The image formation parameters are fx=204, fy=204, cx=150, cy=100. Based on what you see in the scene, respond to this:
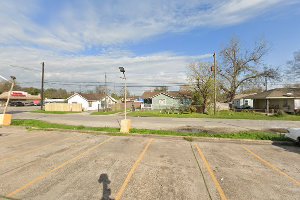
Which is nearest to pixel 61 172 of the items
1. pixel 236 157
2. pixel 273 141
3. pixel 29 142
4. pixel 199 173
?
pixel 199 173

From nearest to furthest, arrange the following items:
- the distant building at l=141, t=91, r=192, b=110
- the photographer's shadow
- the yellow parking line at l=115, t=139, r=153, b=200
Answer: the photographer's shadow
the yellow parking line at l=115, t=139, r=153, b=200
the distant building at l=141, t=91, r=192, b=110

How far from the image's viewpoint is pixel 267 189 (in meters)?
5.45

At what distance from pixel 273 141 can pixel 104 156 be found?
9326 millimetres

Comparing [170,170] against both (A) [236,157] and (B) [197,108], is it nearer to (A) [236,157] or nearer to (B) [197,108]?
(A) [236,157]

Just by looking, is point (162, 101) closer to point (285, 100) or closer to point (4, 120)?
point (285, 100)

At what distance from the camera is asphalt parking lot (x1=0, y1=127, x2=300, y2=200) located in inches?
204

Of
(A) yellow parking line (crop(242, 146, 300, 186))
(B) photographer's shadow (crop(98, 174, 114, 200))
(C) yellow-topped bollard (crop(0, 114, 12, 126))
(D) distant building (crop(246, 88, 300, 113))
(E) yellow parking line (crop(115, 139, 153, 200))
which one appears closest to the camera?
(B) photographer's shadow (crop(98, 174, 114, 200))

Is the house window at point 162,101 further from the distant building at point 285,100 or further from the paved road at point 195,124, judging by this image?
the paved road at point 195,124

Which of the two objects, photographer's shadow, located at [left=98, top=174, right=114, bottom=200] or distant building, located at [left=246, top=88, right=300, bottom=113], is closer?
photographer's shadow, located at [left=98, top=174, right=114, bottom=200]

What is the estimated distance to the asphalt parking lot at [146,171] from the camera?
5172 mm

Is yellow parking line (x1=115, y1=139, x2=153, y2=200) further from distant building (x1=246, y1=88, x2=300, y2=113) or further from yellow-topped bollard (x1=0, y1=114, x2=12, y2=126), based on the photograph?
distant building (x1=246, y1=88, x2=300, y2=113)

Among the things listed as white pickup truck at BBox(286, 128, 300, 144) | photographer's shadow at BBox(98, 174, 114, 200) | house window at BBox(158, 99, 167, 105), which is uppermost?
house window at BBox(158, 99, 167, 105)

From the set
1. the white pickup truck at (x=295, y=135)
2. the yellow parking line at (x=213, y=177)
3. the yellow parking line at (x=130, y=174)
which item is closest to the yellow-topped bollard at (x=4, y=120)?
the yellow parking line at (x=130, y=174)

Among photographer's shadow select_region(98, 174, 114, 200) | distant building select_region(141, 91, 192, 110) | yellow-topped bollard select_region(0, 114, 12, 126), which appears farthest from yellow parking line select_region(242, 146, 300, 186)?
distant building select_region(141, 91, 192, 110)
